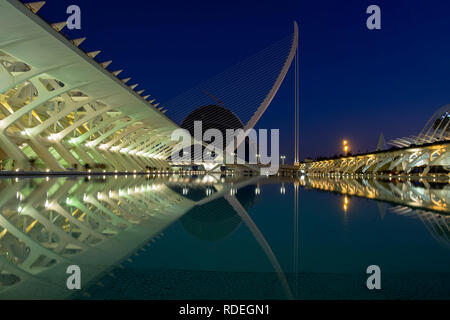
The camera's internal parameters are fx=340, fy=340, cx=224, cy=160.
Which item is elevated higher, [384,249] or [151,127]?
[151,127]

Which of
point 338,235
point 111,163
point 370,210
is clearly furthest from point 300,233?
point 111,163

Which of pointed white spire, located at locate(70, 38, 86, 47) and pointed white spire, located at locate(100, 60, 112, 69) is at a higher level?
pointed white spire, located at locate(100, 60, 112, 69)

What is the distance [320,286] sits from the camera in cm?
151

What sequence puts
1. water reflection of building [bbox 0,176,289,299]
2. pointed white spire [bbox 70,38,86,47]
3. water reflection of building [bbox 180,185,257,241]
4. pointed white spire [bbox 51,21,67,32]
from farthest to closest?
Answer: pointed white spire [bbox 70,38,86,47] < pointed white spire [bbox 51,21,67,32] < water reflection of building [bbox 180,185,257,241] < water reflection of building [bbox 0,176,289,299]

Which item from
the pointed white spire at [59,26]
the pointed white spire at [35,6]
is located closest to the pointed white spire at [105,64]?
the pointed white spire at [59,26]

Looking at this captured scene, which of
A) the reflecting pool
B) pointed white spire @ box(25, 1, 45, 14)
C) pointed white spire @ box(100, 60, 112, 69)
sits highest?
pointed white spire @ box(100, 60, 112, 69)

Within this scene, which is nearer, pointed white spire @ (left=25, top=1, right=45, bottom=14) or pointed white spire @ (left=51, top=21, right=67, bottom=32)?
pointed white spire @ (left=25, top=1, right=45, bottom=14)

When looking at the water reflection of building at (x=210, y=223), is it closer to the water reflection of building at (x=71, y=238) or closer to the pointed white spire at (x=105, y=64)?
the water reflection of building at (x=71, y=238)

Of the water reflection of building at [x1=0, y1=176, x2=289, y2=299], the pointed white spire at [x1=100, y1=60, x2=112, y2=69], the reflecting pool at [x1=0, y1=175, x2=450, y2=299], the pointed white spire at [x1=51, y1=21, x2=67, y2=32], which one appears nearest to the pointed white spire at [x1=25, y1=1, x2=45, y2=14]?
the pointed white spire at [x1=51, y1=21, x2=67, y2=32]

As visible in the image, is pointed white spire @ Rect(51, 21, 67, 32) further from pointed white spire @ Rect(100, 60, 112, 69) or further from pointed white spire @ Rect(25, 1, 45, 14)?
pointed white spire @ Rect(100, 60, 112, 69)

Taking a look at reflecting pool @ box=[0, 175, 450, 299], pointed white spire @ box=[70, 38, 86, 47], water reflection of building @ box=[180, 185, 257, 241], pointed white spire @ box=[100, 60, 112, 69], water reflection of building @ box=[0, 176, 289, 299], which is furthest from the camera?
pointed white spire @ box=[100, 60, 112, 69]

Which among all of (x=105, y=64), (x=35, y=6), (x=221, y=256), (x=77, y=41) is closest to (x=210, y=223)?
(x=221, y=256)

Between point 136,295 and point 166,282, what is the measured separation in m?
0.19
